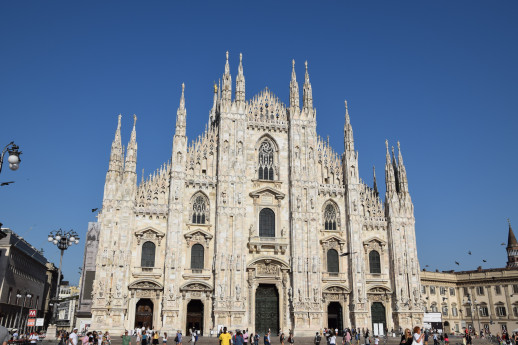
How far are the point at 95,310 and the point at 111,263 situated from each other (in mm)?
3668

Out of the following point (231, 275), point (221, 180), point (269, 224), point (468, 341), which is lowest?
point (468, 341)

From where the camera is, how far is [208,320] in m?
38.6

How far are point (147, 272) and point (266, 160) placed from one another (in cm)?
1480

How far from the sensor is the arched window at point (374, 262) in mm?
43469

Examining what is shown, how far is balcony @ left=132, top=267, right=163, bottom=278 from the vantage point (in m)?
38.3

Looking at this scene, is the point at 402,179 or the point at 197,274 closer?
the point at 197,274

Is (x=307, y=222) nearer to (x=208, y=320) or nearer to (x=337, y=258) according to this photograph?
(x=337, y=258)

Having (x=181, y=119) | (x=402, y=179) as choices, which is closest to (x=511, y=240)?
(x=402, y=179)

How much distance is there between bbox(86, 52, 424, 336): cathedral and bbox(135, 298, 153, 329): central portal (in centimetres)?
8

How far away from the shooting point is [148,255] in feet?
129

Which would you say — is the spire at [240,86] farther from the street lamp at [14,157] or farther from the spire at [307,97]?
the street lamp at [14,157]

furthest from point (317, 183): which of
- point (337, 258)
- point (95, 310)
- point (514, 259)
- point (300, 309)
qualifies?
point (514, 259)

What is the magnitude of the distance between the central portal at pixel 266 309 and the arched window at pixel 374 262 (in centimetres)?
929

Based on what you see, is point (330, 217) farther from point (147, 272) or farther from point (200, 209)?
point (147, 272)
